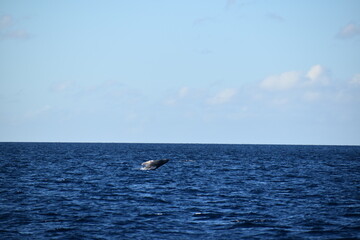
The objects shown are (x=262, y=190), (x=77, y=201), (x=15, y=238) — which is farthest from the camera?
(x=262, y=190)

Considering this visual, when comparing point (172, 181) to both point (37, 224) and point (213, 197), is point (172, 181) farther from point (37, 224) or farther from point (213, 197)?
point (37, 224)

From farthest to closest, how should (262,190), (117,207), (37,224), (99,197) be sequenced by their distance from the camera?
1. (262,190)
2. (99,197)
3. (117,207)
4. (37,224)

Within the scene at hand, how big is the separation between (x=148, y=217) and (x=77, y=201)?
7901mm

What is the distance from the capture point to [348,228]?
69.2 ft

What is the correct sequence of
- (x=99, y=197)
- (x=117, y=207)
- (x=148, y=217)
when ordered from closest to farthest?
(x=148, y=217), (x=117, y=207), (x=99, y=197)

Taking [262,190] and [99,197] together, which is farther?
[262,190]

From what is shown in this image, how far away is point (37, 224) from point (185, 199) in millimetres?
12097

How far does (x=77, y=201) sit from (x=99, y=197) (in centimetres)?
225

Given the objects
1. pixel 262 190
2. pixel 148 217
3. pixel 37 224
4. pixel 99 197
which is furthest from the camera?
pixel 262 190

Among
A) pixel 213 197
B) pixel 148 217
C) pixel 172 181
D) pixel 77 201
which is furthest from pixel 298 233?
pixel 172 181

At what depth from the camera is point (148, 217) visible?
23.4 meters

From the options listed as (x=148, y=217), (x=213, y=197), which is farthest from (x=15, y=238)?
(x=213, y=197)

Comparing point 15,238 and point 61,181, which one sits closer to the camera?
point 15,238

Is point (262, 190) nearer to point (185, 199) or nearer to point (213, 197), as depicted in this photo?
point (213, 197)
